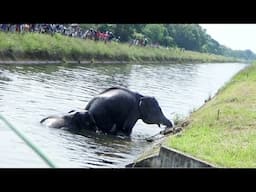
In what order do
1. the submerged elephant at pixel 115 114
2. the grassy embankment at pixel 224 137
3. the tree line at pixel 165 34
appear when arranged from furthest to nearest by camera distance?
the tree line at pixel 165 34, the submerged elephant at pixel 115 114, the grassy embankment at pixel 224 137

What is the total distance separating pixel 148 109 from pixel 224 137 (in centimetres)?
325

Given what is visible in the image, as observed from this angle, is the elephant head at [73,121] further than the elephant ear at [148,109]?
No

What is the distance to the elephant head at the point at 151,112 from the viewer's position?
40.0ft

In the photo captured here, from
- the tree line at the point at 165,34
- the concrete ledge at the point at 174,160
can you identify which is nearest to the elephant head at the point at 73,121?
the concrete ledge at the point at 174,160

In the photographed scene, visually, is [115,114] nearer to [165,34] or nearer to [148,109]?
[148,109]

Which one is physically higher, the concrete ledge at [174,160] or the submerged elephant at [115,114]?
the concrete ledge at [174,160]

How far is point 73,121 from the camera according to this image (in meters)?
11.2

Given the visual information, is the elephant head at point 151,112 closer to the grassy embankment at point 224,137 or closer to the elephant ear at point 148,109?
the elephant ear at point 148,109

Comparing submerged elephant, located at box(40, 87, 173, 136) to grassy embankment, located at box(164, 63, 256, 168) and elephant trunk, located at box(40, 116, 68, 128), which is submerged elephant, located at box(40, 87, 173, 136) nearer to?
elephant trunk, located at box(40, 116, 68, 128)

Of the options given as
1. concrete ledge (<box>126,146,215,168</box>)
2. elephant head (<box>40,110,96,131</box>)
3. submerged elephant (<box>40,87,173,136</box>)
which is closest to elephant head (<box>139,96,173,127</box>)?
submerged elephant (<box>40,87,173,136</box>)

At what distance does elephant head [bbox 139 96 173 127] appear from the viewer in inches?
480

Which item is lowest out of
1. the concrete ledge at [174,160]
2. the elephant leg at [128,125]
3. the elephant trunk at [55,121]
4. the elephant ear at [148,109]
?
the elephant leg at [128,125]

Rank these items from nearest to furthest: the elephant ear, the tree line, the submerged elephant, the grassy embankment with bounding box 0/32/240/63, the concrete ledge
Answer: the concrete ledge < the submerged elephant < the elephant ear < the grassy embankment with bounding box 0/32/240/63 < the tree line
